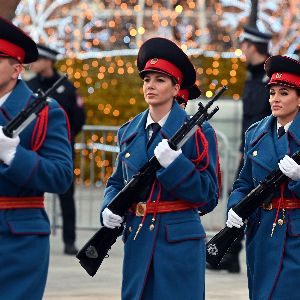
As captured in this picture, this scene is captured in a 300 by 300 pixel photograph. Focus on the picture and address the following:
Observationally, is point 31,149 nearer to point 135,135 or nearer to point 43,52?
point 135,135

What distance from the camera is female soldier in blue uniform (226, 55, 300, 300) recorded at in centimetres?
720


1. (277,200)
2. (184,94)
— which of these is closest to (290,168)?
(277,200)

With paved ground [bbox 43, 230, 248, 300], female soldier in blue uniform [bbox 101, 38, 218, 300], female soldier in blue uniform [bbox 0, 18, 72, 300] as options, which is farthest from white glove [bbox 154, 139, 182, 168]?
paved ground [bbox 43, 230, 248, 300]

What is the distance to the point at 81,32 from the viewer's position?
856 inches

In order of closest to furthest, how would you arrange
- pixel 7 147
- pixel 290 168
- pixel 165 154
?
pixel 7 147 < pixel 165 154 < pixel 290 168

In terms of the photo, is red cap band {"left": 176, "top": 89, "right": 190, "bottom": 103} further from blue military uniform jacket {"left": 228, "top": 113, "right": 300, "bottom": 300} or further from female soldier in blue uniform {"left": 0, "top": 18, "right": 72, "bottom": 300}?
female soldier in blue uniform {"left": 0, "top": 18, "right": 72, "bottom": 300}

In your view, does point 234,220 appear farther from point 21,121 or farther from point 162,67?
point 21,121

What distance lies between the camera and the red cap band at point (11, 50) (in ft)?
20.1

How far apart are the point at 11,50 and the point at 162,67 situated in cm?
103

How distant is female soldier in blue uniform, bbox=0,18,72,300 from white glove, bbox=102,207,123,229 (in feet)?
2.01

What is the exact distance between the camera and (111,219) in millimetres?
6758

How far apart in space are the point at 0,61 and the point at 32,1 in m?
16.8

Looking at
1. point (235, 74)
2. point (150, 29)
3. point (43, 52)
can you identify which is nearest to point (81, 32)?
point (150, 29)

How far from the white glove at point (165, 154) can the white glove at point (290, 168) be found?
0.72 m
